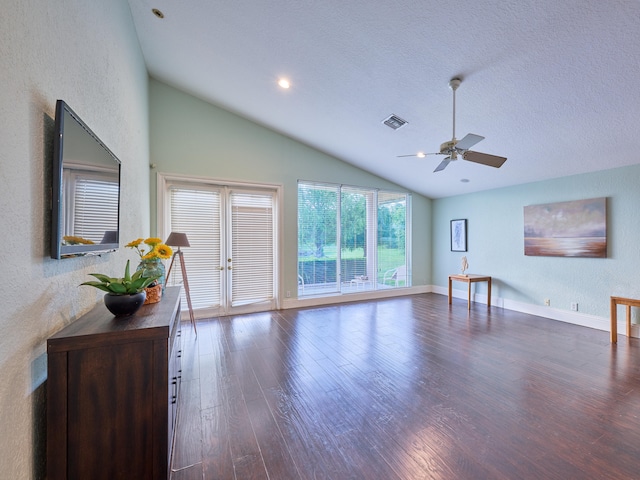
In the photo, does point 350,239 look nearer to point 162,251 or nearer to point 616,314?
point 616,314

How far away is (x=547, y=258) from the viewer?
471 cm

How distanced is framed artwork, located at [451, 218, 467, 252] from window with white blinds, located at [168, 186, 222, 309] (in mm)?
5173

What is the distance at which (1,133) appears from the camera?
96 centimetres

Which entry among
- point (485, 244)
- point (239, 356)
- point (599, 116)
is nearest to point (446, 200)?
point (485, 244)

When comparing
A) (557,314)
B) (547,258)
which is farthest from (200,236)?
(557,314)

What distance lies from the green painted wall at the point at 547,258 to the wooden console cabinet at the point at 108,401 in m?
5.67

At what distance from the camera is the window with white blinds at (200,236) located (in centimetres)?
449

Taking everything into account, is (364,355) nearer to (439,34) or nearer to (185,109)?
(439,34)

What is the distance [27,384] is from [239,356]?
7.18ft

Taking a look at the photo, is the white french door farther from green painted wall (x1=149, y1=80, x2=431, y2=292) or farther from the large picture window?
the large picture window

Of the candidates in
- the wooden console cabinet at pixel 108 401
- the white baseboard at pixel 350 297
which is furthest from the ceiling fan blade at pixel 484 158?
A: the white baseboard at pixel 350 297

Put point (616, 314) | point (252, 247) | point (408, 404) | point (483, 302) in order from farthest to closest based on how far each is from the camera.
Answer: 1. point (483, 302)
2. point (252, 247)
3. point (616, 314)
4. point (408, 404)

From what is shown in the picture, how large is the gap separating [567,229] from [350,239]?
3699mm

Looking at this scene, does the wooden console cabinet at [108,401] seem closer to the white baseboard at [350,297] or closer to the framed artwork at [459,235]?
the white baseboard at [350,297]
